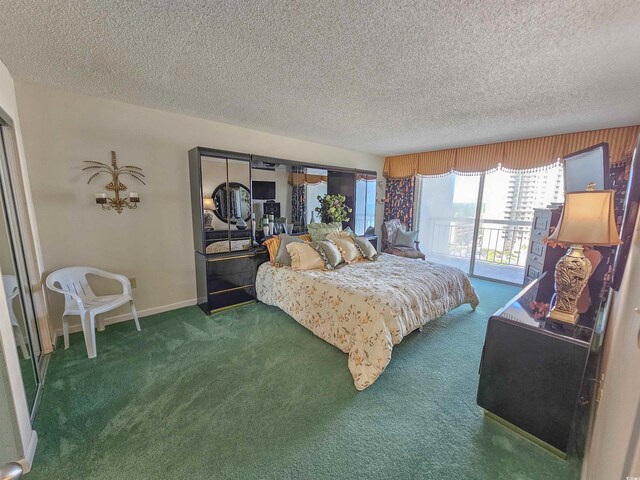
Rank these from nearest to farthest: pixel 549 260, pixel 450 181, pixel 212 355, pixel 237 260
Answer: pixel 212 355
pixel 549 260
pixel 237 260
pixel 450 181

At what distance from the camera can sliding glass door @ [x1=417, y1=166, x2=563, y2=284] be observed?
4273 millimetres

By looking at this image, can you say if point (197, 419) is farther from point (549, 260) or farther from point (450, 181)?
point (450, 181)

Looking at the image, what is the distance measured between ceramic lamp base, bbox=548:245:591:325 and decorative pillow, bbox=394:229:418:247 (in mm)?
3220

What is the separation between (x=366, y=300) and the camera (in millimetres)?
2203

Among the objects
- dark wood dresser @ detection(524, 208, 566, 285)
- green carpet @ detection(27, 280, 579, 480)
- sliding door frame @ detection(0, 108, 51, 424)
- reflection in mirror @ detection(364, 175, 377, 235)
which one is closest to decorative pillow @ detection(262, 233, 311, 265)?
green carpet @ detection(27, 280, 579, 480)

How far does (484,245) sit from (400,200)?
5.92ft

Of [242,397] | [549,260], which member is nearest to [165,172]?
[242,397]

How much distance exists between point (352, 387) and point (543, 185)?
4434mm

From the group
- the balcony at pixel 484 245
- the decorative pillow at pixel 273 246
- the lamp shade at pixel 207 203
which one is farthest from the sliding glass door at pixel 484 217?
the lamp shade at pixel 207 203

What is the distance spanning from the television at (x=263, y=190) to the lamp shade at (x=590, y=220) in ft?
10.1

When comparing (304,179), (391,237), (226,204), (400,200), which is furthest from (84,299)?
(400,200)

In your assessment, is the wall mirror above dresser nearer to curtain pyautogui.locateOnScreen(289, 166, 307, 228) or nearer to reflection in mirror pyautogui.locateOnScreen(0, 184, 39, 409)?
curtain pyautogui.locateOnScreen(289, 166, 307, 228)

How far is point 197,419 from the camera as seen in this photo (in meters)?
1.63

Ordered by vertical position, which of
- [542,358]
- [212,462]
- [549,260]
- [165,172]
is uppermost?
[165,172]
